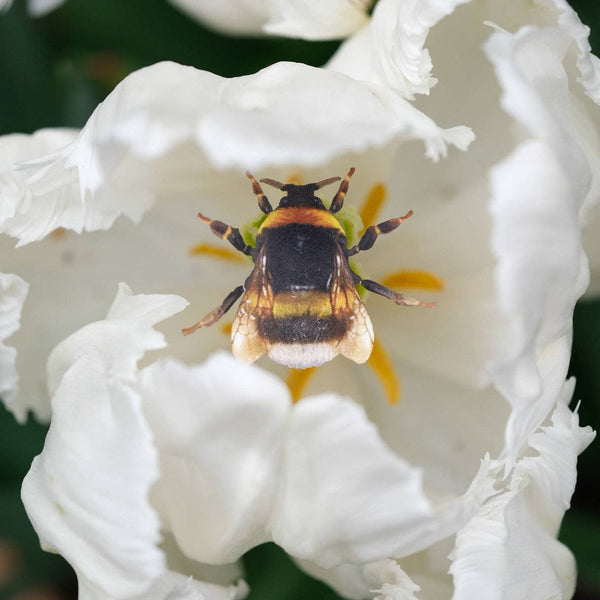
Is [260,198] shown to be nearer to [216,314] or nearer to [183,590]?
[216,314]

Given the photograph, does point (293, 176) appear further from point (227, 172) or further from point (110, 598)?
point (110, 598)

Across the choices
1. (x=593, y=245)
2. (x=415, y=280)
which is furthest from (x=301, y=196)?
(x=593, y=245)

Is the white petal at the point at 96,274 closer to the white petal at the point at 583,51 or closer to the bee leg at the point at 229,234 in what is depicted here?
the bee leg at the point at 229,234

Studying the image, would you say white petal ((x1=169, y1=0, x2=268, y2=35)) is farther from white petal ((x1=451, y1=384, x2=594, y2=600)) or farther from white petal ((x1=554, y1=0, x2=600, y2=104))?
white petal ((x1=451, y1=384, x2=594, y2=600))

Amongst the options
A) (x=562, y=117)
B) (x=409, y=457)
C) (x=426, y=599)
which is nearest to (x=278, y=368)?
(x=409, y=457)

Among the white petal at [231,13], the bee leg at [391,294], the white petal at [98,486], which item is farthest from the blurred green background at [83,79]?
the white petal at [98,486]

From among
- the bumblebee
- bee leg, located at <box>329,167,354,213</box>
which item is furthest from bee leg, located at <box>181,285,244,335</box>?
bee leg, located at <box>329,167,354,213</box>
